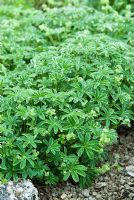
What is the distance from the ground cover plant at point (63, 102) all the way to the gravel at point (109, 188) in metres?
0.11

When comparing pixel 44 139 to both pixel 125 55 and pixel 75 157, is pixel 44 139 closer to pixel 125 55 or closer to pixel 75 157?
pixel 75 157

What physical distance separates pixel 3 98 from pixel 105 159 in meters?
1.04

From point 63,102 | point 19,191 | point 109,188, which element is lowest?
point 109,188

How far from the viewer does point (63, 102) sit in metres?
3.80

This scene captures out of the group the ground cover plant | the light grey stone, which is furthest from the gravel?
the light grey stone

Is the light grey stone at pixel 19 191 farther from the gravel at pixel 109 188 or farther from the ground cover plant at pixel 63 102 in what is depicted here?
the gravel at pixel 109 188

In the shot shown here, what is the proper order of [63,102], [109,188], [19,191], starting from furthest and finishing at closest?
[109,188] → [63,102] → [19,191]

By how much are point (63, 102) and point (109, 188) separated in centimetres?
83

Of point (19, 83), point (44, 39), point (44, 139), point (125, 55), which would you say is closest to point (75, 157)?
point (44, 139)

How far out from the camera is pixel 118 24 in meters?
5.02

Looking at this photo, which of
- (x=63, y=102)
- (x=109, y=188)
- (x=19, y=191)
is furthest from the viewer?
(x=109, y=188)

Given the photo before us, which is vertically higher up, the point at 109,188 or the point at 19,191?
the point at 19,191

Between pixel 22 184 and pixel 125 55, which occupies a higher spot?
pixel 125 55

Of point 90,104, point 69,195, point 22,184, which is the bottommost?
point 69,195
